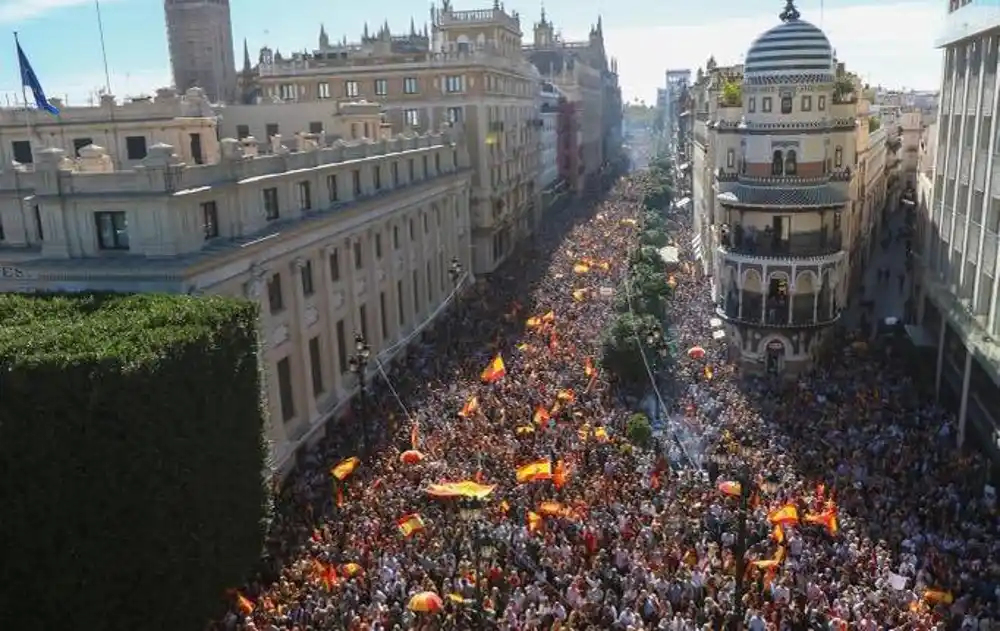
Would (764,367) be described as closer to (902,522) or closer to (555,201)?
(902,522)

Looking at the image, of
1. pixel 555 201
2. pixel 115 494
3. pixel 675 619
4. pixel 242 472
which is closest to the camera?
pixel 115 494

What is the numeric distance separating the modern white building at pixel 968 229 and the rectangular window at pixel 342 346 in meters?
22.3

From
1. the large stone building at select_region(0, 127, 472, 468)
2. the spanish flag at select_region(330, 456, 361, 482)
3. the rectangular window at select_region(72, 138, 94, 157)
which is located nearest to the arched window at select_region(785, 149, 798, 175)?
the large stone building at select_region(0, 127, 472, 468)

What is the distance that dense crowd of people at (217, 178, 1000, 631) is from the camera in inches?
795

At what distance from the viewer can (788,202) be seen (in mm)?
38219

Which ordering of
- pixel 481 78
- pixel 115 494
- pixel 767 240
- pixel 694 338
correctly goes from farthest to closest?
1. pixel 481 78
2. pixel 694 338
3. pixel 767 240
4. pixel 115 494

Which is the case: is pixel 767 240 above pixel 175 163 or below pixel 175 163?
below

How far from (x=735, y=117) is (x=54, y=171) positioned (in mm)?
31171

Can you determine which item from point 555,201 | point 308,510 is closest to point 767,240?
point 308,510

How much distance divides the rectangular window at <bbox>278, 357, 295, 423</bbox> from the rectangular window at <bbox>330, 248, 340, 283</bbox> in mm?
5578

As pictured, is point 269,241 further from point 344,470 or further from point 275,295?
point 344,470

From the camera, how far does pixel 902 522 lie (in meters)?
23.4

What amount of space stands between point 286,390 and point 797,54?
82.3 ft

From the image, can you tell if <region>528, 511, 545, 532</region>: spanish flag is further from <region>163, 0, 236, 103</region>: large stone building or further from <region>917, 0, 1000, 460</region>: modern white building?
<region>163, 0, 236, 103</region>: large stone building
